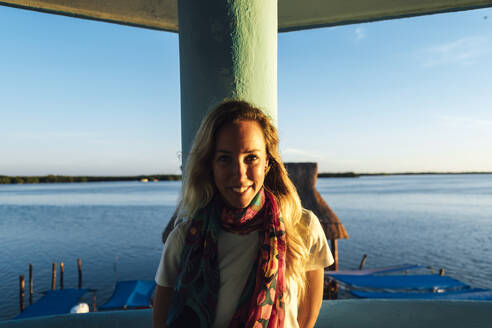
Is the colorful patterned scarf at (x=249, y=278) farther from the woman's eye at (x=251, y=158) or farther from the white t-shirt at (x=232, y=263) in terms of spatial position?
the woman's eye at (x=251, y=158)

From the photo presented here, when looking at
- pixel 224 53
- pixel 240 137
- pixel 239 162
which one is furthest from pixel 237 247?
pixel 224 53

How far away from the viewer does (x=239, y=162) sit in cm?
142

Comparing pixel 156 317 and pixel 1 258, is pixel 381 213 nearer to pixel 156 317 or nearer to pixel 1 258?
pixel 1 258

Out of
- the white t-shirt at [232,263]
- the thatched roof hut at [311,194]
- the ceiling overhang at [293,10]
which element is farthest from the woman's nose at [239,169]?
the thatched roof hut at [311,194]

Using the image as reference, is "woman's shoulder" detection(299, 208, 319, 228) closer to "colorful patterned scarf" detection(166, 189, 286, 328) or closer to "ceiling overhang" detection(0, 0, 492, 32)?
"colorful patterned scarf" detection(166, 189, 286, 328)

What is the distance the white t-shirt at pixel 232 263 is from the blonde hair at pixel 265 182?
0.05m

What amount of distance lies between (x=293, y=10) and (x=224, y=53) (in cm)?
165

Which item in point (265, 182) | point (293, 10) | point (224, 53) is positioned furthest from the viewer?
point (293, 10)

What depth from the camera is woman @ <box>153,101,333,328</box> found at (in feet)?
4.65

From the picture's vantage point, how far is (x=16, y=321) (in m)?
1.99

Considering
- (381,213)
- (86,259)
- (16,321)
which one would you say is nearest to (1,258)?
(86,259)

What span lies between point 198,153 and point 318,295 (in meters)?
0.85

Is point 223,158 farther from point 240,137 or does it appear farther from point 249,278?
point 249,278

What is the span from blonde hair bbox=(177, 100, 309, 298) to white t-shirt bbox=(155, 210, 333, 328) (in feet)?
0.18
